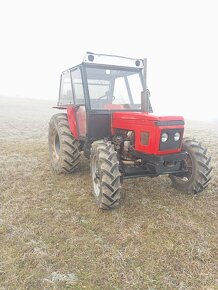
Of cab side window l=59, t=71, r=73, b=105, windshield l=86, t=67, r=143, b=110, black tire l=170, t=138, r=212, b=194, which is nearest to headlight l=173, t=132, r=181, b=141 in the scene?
black tire l=170, t=138, r=212, b=194

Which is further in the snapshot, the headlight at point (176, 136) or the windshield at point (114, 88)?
the windshield at point (114, 88)

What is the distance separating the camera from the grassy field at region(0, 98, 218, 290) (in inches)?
147

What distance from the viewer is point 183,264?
3977mm

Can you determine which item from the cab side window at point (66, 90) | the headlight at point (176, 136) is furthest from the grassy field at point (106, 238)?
the cab side window at point (66, 90)

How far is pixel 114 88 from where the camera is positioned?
7.04 meters

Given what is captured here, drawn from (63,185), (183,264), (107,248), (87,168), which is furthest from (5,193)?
(183,264)

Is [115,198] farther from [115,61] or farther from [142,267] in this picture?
[115,61]

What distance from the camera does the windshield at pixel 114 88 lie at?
21.9 feet

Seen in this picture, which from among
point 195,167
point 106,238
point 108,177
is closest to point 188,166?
point 195,167

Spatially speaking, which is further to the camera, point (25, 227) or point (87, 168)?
point (87, 168)

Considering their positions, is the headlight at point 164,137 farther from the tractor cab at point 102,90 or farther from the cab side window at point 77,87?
the cab side window at point 77,87

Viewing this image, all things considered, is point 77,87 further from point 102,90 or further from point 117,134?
point 117,134

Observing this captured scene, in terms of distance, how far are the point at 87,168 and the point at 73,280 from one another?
4470 millimetres

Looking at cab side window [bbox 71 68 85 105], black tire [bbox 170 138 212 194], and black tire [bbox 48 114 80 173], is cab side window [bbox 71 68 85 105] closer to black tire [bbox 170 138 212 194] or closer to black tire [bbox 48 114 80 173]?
black tire [bbox 48 114 80 173]
